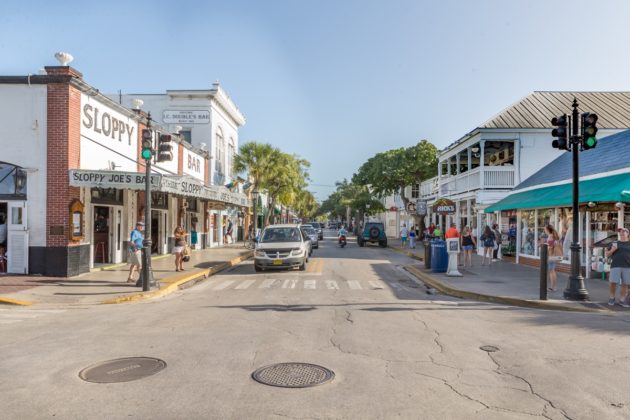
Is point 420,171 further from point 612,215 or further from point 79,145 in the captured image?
point 79,145

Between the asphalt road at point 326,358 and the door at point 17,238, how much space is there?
4.90 metres

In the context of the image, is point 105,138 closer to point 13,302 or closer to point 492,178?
point 13,302

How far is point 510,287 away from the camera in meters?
13.2

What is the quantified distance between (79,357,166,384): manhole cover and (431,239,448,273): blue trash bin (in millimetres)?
12367

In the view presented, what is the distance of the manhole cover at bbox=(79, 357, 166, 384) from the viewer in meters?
5.47

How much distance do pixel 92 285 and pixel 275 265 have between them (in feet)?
20.1

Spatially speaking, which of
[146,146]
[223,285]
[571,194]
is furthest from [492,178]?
[146,146]

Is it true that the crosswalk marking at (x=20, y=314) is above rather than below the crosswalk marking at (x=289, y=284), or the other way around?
above

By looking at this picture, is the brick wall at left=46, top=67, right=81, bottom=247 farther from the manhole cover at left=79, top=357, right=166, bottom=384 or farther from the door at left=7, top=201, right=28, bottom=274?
the manhole cover at left=79, top=357, right=166, bottom=384

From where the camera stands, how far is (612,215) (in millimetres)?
15266

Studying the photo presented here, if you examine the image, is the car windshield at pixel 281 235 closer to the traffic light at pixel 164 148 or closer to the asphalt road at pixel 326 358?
the traffic light at pixel 164 148

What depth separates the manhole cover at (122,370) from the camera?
5.47m

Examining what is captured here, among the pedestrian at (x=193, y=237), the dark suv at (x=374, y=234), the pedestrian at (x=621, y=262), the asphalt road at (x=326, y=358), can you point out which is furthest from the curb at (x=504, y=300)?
the dark suv at (x=374, y=234)

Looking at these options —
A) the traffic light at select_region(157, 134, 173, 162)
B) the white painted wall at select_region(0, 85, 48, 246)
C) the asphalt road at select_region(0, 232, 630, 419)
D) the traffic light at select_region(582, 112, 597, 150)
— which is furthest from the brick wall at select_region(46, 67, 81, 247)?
the traffic light at select_region(582, 112, 597, 150)
